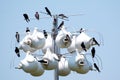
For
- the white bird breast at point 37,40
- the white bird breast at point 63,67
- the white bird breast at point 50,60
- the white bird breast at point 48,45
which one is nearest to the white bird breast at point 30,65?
the white bird breast at point 50,60

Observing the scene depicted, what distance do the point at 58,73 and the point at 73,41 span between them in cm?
98

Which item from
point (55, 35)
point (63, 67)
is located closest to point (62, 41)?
point (55, 35)

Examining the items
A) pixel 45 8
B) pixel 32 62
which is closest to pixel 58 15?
pixel 45 8

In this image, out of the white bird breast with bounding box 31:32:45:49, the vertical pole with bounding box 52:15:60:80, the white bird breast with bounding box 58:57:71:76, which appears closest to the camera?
the white bird breast with bounding box 31:32:45:49

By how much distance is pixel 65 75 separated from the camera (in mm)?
13328

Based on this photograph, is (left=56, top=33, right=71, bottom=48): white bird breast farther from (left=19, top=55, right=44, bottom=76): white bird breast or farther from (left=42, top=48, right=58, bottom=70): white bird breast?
(left=19, top=55, right=44, bottom=76): white bird breast

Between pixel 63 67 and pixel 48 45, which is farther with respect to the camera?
pixel 63 67

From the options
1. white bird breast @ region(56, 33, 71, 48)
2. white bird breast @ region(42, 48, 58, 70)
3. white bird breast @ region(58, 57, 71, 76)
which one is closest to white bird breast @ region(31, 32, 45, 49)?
white bird breast @ region(42, 48, 58, 70)

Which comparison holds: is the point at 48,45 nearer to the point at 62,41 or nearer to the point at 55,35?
the point at 55,35

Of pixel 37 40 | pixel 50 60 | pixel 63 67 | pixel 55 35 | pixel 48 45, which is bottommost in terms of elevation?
pixel 63 67

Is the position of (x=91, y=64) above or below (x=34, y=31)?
below

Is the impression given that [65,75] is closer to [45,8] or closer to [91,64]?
[91,64]

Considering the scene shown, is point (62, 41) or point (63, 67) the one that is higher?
point (62, 41)

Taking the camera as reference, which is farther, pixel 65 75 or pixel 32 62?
pixel 65 75
